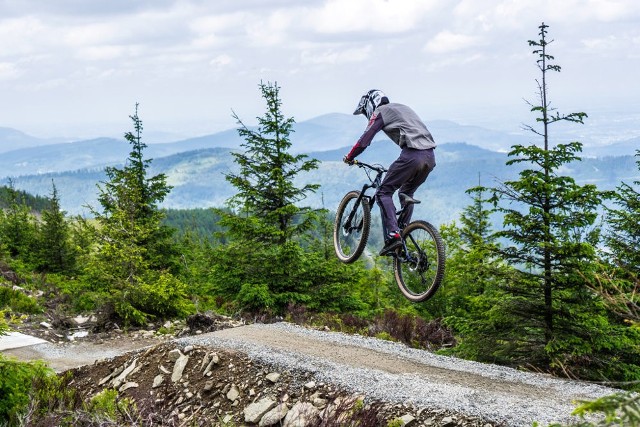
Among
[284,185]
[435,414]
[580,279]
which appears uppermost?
[284,185]

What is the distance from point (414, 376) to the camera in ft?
29.0

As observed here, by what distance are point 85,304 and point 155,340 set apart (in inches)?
150

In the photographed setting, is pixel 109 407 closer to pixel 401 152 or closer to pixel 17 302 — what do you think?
pixel 401 152

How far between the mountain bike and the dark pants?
0.19 m

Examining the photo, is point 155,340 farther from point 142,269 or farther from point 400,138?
point 400,138

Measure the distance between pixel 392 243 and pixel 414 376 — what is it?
223 cm

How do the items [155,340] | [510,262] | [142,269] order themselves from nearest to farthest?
[510,262] → [155,340] → [142,269]

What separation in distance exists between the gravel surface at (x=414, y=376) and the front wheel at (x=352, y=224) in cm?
184

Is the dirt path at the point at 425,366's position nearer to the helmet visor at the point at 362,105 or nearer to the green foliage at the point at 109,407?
the green foliage at the point at 109,407

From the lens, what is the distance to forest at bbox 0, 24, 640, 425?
12.0 m

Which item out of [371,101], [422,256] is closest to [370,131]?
[371,101]

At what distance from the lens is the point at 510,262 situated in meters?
12.9

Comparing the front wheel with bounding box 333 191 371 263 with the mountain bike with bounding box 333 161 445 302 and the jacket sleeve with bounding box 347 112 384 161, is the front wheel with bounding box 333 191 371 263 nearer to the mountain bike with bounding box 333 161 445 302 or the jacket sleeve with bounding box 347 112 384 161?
the mountain bike with bounding box 333 161 445 302

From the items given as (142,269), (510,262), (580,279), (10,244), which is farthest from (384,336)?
(10,244)
